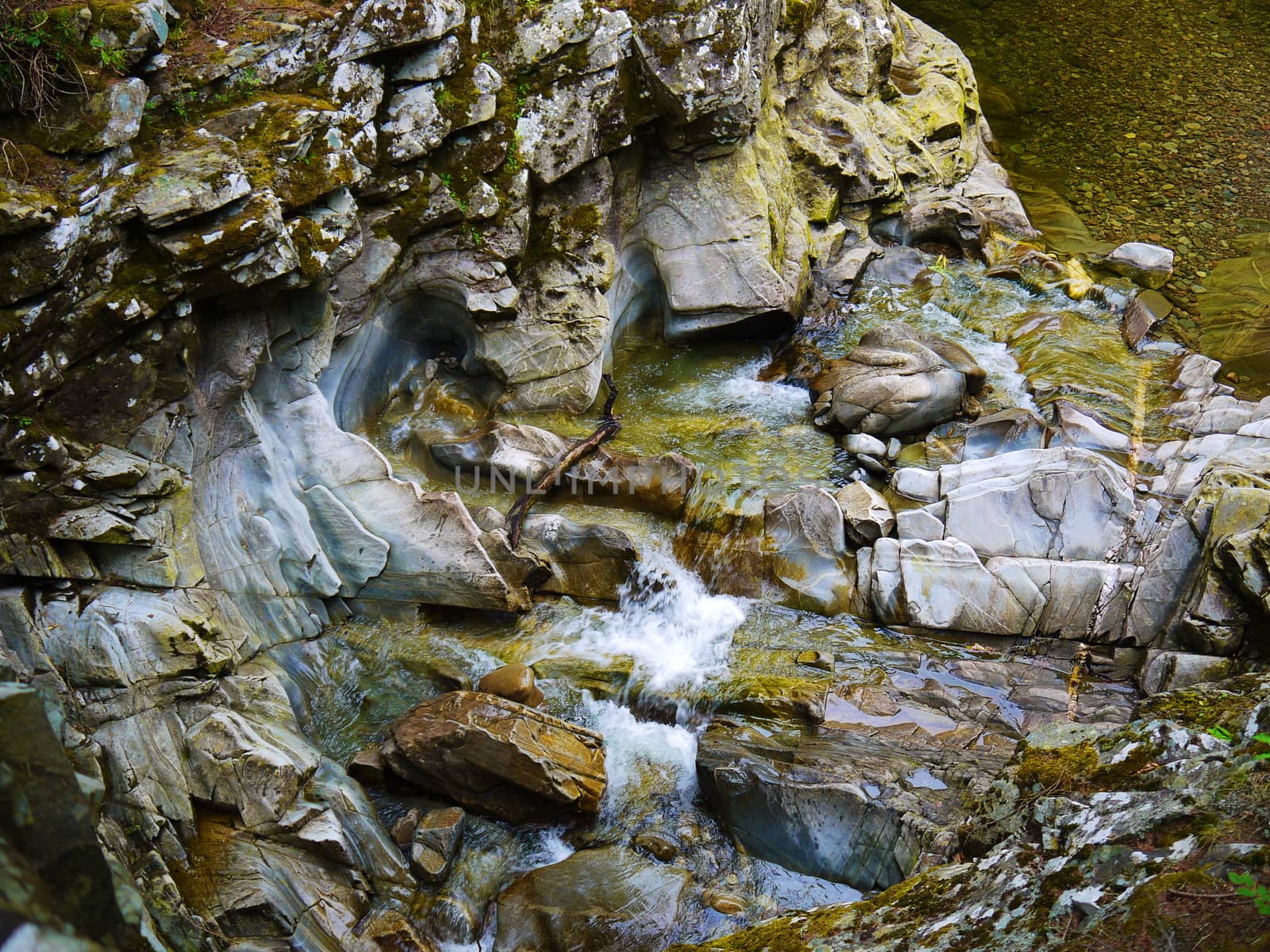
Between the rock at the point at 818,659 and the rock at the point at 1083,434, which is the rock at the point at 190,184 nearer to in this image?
the rock at the point at 818,659

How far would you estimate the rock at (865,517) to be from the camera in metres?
10.7

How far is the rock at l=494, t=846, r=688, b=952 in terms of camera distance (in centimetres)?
744

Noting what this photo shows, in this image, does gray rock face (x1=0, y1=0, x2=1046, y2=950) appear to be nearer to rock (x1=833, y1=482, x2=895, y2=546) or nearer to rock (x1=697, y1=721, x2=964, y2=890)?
rock (x1=833, y1=482, x2=895, y2=546)

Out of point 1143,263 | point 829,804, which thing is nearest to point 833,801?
point 829,804

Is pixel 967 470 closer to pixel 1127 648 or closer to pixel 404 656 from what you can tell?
pixel 1127 648

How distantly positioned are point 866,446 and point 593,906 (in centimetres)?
682

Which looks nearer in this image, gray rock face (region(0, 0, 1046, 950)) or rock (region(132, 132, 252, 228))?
gray rock face (region(0, 0, 1046, 950))

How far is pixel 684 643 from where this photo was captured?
33.7ft

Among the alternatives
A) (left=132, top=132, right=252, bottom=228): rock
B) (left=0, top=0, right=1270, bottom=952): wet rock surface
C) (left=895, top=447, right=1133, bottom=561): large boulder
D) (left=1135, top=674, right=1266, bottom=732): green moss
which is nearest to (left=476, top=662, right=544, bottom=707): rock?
(left=0, top=0, right=1270, bottom=952): wet rock surface

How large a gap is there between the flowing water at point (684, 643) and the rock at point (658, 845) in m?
0.10

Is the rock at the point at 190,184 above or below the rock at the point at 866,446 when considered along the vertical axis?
above

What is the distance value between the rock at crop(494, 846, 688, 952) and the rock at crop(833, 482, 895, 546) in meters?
4.48

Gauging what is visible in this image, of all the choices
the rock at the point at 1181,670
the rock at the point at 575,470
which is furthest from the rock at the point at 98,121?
the rock at the point at 1181,670

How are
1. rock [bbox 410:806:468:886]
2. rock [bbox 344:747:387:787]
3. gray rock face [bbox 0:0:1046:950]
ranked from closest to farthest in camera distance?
gray rock face [bbox 0:0:1046:950] < rock [bbox 410:806:468:886] < rock [bbox 344:747:387:787]
